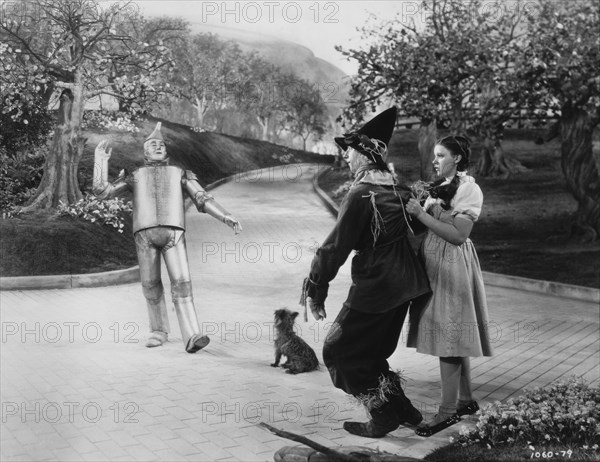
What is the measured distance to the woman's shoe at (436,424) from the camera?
15.7 ft

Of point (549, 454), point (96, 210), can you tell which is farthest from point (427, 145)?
point (549, 454)

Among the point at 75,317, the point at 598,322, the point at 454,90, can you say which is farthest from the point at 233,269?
the point at 454,90

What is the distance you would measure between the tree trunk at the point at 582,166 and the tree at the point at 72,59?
7369mm

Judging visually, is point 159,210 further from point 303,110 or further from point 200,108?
point 303,110

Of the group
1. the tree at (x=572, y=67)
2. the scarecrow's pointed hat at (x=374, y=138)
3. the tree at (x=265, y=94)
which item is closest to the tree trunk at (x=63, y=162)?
the tree at (x=265, y=94)

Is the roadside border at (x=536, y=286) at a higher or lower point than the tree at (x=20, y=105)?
lower

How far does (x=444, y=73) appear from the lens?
37.8 ft

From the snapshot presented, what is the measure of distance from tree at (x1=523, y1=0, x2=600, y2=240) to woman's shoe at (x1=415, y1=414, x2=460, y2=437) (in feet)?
23.9

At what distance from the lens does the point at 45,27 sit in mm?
6855

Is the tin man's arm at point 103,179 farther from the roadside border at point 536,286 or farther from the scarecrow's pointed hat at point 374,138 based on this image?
the roadside border at point 536,286

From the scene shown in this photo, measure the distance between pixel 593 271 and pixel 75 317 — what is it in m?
7.73

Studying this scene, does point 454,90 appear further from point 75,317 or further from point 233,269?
point 75,317

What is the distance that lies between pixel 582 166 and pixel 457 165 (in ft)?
27.0

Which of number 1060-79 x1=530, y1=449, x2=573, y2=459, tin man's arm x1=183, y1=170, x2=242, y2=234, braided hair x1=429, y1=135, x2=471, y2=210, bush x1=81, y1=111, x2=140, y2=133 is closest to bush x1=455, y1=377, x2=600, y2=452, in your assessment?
number 1060-79 x1=530, y1=449, x2=573, y2=459
